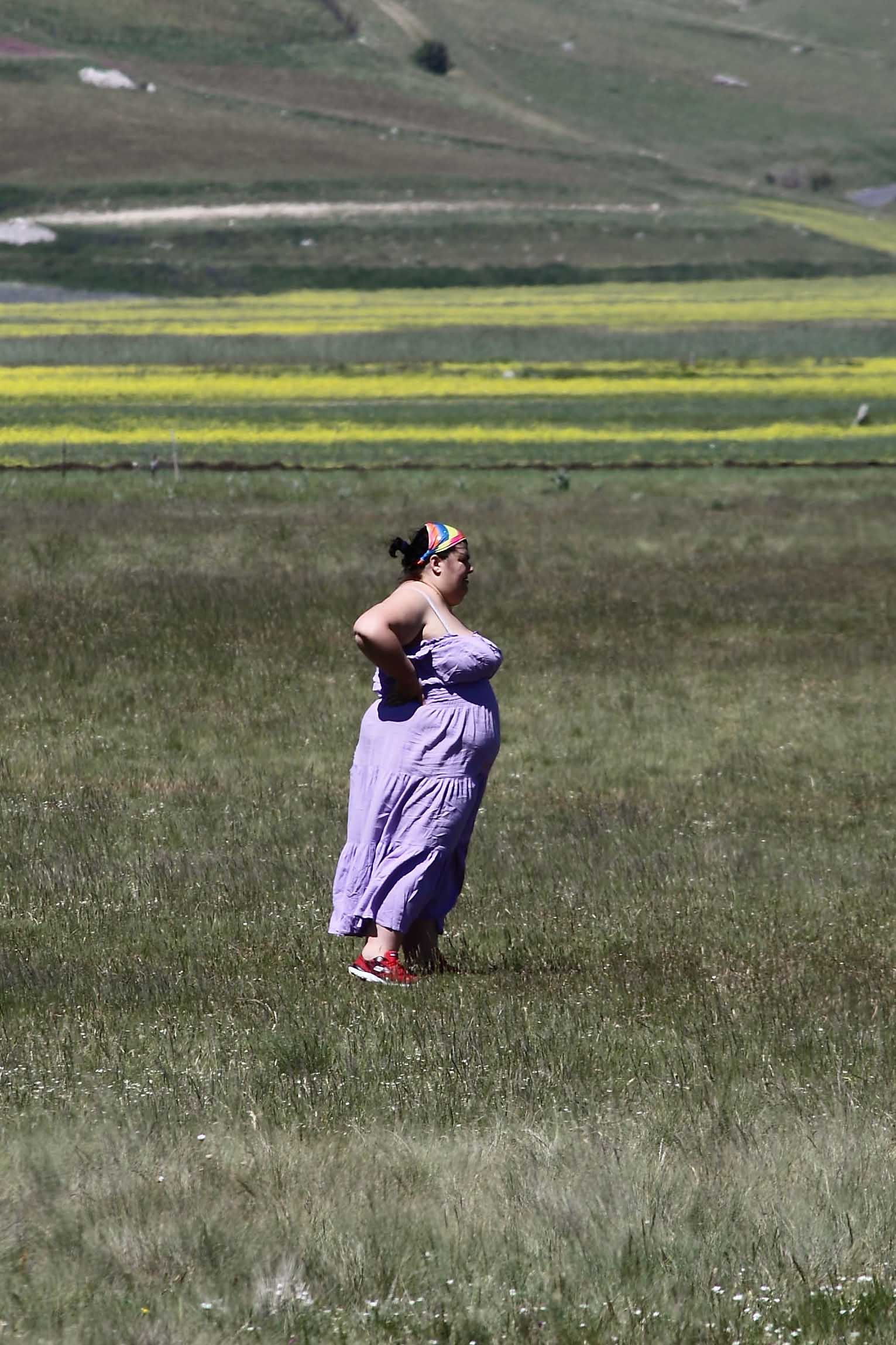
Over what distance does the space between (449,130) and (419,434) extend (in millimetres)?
94800

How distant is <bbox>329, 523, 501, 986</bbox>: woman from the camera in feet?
24.9

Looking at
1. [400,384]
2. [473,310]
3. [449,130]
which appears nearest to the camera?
[400,384]

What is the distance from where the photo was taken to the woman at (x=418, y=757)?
299 inches

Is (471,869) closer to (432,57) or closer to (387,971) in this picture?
(387,971)

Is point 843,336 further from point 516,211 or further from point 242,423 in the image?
point 516,211

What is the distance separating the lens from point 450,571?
7.68 m

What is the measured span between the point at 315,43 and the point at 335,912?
155 metres

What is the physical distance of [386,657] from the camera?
24.3 feet

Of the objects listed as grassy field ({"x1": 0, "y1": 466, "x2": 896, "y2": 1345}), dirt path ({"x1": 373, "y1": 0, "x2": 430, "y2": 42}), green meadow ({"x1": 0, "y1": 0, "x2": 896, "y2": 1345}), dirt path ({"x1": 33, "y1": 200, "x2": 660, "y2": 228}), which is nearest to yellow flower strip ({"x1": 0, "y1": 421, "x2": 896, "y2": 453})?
green meadow ({"x1": 0, "y1": 0, "x2": 896, "y2": 1345})

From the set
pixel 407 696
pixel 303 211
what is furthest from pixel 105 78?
pixel 407 696

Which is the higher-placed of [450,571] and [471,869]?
[450,571]

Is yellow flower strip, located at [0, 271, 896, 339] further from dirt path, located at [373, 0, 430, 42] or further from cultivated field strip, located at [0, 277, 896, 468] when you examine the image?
→ dirt path, located at [373, 0, 430, 42]

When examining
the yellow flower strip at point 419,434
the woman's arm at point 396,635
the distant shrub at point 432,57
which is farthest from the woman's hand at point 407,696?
the distant shrub at point 432,57

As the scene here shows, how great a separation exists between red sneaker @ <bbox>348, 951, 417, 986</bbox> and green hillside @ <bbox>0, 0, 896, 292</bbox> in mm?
73516
